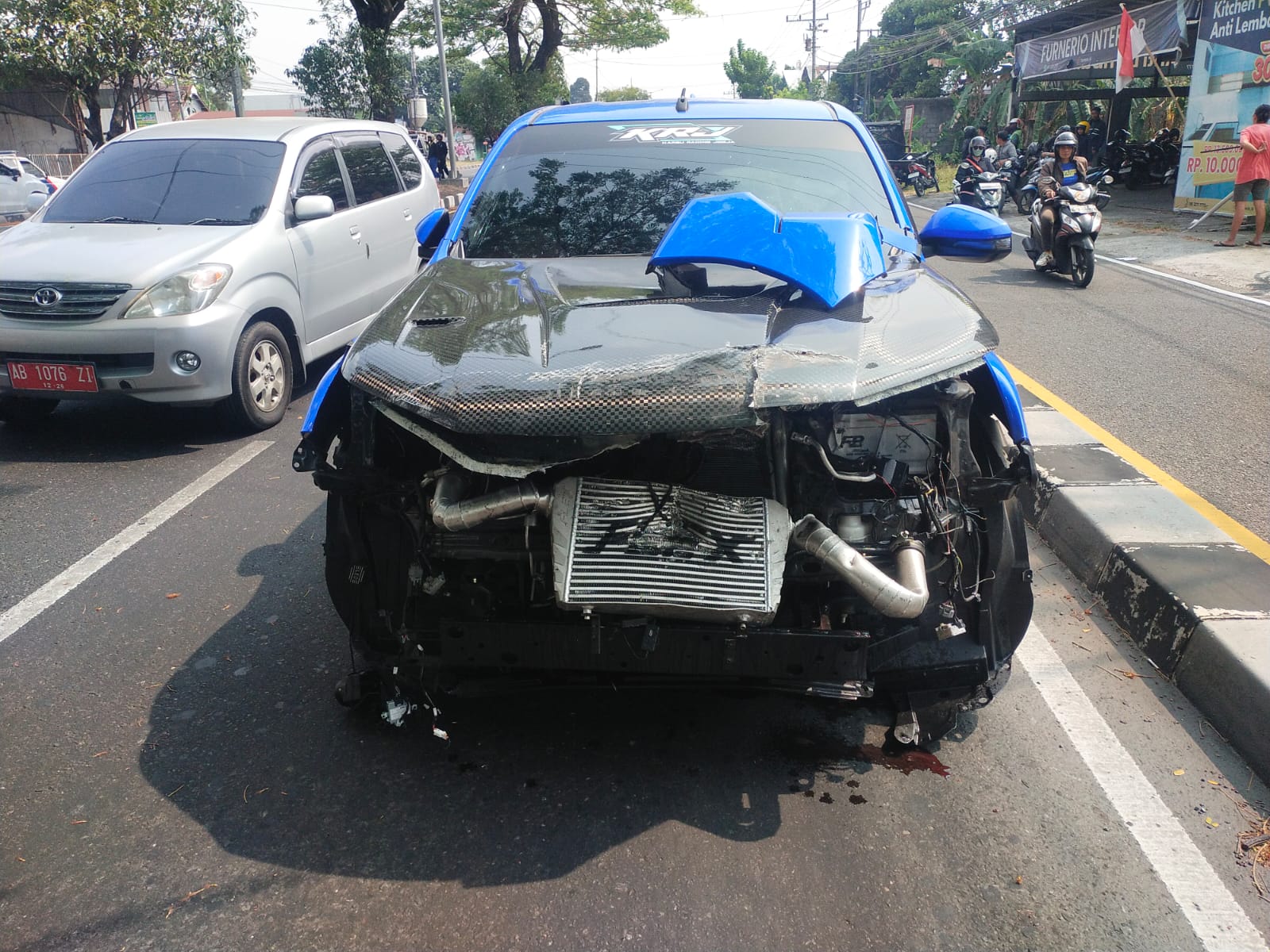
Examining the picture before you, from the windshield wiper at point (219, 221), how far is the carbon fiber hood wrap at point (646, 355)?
386cm

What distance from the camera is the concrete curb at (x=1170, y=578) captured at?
122 inches

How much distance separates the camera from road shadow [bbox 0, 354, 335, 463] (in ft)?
19.3

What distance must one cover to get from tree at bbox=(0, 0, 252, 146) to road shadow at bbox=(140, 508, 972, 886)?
3025 cm

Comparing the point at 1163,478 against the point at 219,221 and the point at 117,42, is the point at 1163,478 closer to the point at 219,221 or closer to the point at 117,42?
the point at 219,221

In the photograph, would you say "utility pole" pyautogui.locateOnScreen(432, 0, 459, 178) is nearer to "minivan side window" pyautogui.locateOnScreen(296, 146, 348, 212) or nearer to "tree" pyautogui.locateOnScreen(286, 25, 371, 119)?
"tree" pyautogui.locateOnScreen(286, 25, 371, 119)

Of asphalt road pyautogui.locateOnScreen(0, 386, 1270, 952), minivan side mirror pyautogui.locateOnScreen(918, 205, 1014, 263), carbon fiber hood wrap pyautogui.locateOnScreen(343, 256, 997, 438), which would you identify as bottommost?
asphalt road pyautogui.locateOnScreen(0, 386, 1270, 952)

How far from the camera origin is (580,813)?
105 inches

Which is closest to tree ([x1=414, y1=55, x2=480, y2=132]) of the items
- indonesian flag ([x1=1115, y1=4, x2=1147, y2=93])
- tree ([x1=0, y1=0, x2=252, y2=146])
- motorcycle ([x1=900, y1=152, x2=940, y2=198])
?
tree ([x1=0, y1=0, x2=252, y2=146])

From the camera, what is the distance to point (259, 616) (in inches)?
151

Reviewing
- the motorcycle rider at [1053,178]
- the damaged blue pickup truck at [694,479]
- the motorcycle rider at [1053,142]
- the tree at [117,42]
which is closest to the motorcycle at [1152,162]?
the motorcycle rider at [1053,142]

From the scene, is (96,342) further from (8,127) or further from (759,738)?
(8,127)

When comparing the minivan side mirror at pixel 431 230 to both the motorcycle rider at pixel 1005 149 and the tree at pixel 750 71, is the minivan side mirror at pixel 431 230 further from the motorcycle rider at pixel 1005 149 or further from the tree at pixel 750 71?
the tree at pixel 750 71

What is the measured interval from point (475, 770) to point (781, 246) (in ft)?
5.85

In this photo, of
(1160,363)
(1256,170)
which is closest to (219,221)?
(1160,363)
